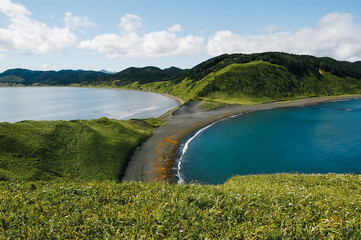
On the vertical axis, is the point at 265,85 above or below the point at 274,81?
below

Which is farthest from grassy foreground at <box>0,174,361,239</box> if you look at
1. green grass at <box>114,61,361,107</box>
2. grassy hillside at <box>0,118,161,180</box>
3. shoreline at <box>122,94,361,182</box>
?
green grass at <box>114,61,361,107</box>

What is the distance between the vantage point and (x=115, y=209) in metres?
10.5

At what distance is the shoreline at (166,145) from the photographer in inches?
1582

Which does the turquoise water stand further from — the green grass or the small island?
the green grass

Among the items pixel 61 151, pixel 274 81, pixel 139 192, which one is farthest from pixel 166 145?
pixel 274 81

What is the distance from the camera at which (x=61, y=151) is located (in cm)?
4184

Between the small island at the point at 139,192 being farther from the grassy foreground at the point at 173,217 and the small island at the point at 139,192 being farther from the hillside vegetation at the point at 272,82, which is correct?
the hillside vegetation at the point at 272,82

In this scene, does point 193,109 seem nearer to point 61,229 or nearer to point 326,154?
point 326,154

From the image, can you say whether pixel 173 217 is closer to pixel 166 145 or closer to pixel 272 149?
pixel 166 145

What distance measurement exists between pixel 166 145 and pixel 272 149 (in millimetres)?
30001

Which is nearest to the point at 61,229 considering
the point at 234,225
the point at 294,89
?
the point at 234,225

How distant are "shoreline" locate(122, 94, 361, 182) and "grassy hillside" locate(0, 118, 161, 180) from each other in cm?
318

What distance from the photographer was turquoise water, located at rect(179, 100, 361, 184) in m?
41.2

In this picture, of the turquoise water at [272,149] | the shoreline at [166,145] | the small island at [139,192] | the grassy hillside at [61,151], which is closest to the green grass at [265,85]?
the shoreline at [166,145]
